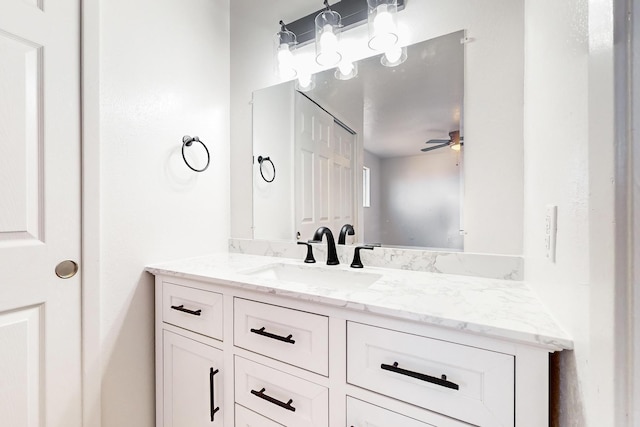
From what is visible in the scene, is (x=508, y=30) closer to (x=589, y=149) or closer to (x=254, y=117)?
(x=589, y=149)

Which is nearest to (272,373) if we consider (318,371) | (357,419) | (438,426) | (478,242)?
(318,371)

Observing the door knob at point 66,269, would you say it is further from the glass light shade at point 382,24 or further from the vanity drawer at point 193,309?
the glass light shade at point 382,24

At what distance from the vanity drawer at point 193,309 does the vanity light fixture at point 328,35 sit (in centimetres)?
116

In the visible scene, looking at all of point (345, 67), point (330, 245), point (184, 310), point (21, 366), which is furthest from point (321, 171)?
point (21, 366)

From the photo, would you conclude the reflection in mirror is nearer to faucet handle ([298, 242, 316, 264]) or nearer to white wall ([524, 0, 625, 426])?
faucet handle ([298, 242, 316, 264])

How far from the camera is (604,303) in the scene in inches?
16.1

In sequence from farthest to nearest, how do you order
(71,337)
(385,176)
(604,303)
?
(385,176)
(71,337)
(604,303)

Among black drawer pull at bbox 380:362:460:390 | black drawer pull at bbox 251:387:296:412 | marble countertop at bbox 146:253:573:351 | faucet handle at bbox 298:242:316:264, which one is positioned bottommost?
black drawer pull at bbox 251:387:296:412

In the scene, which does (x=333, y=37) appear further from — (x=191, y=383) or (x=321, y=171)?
(x=191, y=383)

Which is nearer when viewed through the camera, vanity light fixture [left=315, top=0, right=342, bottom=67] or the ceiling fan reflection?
the ceiling fan reflection

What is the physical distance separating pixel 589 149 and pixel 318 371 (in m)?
0.79

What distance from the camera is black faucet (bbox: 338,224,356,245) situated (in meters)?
1.34

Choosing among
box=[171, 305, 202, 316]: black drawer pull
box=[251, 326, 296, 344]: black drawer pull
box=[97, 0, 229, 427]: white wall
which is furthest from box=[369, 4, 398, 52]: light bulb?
box=[171, 305, 202, 316]: black drawer pull

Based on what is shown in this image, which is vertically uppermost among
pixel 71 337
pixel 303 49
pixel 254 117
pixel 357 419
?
pixel 303 49
